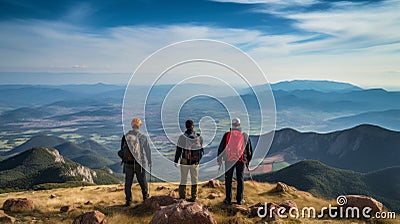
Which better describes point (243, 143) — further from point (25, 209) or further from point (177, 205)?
point (25, 209)

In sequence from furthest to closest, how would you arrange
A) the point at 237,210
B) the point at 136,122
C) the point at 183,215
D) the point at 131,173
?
the point at 131,173
the point at 136,122
the point at 237,210
the point at 183,215

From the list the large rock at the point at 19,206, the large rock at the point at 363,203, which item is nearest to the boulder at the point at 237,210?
the large rock at the point at 363,203

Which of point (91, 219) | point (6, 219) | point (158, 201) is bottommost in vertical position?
point (6, 219)

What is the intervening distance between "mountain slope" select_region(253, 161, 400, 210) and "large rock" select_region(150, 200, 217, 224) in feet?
428

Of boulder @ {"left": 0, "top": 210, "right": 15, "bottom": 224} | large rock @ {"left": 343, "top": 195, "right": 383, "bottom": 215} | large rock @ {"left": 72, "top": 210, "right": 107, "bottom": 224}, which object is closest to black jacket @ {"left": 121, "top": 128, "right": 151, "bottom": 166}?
large rock @ {"left": 72, "top": 210, "right": 107, "bottom": 224}

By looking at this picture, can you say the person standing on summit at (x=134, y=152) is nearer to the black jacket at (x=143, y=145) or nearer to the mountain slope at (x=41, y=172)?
the black jacket at (x=143, y=145)

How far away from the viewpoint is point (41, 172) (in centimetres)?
14638

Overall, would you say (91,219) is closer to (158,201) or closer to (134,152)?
(158,201)

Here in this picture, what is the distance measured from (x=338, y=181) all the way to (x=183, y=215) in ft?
506

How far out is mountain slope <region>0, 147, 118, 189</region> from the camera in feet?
444

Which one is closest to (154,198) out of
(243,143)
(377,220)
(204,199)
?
(204,199)

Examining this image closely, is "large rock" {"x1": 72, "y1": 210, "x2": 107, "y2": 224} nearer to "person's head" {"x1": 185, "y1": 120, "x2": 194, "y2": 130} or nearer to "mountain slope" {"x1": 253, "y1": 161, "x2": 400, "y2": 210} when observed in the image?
"person's head" {"x1": 185, "y1": 120, "x2": 194, "y2": 130}

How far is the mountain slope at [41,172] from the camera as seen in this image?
444 ft

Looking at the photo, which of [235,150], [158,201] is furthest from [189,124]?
[158,201]
